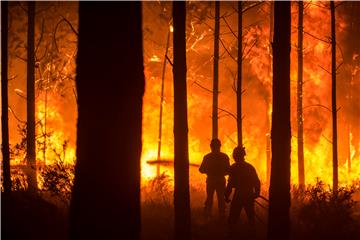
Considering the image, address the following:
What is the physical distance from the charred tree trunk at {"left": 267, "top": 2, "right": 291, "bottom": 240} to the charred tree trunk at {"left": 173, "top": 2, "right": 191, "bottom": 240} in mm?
1848

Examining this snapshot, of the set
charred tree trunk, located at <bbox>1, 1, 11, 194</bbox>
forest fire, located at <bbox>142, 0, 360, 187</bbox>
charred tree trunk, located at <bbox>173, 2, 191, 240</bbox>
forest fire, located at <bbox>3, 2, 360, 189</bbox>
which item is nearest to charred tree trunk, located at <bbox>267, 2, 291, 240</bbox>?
charred tree trunk, located at <bbox>173, 2, 191, 240</bbox>

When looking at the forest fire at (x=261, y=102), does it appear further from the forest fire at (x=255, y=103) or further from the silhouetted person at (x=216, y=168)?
the silhouetted person at (x=216, y=168)

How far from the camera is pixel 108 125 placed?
3738 mm

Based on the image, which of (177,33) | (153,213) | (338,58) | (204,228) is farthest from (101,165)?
(338,58)

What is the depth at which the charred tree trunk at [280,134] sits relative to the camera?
7.27 meters

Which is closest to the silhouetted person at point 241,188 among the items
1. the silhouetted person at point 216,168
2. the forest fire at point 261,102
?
the silhouetted person at point 216,168

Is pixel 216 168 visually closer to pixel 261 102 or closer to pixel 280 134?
pixel 280 134

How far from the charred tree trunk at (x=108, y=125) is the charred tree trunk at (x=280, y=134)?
3874mm

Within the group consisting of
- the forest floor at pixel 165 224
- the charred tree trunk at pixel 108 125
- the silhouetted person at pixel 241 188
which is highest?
the charred tree trunk at pixel 108 125

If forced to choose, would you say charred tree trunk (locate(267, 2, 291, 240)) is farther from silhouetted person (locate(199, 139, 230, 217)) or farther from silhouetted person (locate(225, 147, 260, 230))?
silhouetted person (locate(199, 139, 230, 217))

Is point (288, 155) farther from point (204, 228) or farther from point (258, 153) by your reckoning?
point (258, 153)

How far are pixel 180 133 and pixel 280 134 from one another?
7.96ft

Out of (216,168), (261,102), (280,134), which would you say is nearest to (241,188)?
(216,168)

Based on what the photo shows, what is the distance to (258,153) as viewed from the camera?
3225cm
